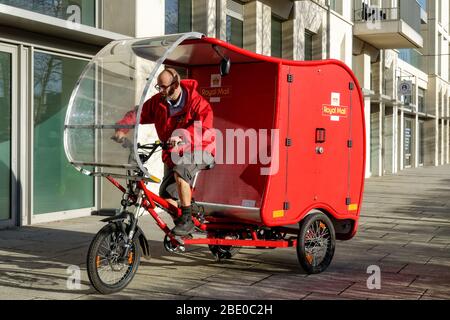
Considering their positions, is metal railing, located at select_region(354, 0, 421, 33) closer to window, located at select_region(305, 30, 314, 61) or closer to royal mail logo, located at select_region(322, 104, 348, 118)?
window, located at select_region(305, 30, 314, 61)

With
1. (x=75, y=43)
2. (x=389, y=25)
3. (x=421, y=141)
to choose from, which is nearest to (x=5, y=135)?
(x=75, y=43)

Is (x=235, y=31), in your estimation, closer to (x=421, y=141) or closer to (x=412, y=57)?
(x=412, y=57)

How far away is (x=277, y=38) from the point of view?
55.0ft

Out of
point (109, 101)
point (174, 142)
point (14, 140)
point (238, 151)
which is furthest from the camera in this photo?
point (14, 140)

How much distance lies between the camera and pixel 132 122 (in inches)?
212

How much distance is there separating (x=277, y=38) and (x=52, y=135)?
318 inches

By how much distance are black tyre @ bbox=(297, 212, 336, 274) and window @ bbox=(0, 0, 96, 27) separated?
17.5ft

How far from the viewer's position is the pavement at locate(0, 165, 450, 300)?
5.62 m

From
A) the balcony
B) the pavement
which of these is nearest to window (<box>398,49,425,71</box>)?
the balcony
